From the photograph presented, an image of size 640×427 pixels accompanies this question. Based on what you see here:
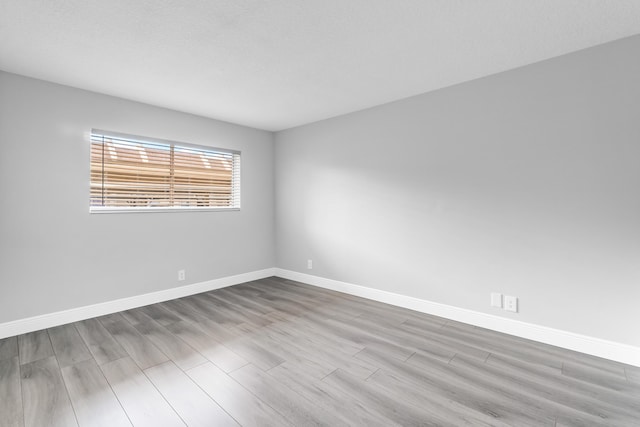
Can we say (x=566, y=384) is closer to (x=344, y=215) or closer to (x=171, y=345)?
(x=344, y=215)

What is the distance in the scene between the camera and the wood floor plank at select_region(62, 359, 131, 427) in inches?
61.5

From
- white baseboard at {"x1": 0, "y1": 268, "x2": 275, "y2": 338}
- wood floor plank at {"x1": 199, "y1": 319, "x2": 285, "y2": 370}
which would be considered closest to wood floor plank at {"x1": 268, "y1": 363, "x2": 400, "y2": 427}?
wood floor plank at {"x1": 199, "y1": 319, "x2": 285, "y2": 370}

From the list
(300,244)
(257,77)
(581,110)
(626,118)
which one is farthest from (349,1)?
(300,244)

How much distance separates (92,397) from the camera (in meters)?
1.75

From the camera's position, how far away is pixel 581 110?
2.29m

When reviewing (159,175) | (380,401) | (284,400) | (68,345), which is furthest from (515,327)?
(159,175)

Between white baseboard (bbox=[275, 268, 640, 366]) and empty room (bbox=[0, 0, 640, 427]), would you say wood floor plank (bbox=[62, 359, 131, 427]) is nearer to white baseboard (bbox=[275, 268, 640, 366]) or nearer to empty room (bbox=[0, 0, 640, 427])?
empty room (bbox=[0, 0, 640, 427])

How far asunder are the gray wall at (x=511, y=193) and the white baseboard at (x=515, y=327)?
0.21 feet

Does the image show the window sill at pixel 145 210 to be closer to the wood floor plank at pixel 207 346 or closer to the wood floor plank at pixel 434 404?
the wood floor plank at pixel 207 346

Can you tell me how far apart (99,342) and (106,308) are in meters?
0.77

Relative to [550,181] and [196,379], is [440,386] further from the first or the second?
[550,181]

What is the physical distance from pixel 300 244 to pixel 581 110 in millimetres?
3493

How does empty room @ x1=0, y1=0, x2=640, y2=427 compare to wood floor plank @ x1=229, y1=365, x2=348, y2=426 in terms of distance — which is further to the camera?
empty room @ x1=0, y1=0, x2=640, y2=427

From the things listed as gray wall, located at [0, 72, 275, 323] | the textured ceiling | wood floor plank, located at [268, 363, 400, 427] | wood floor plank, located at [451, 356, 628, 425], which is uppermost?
the textured ceiling
